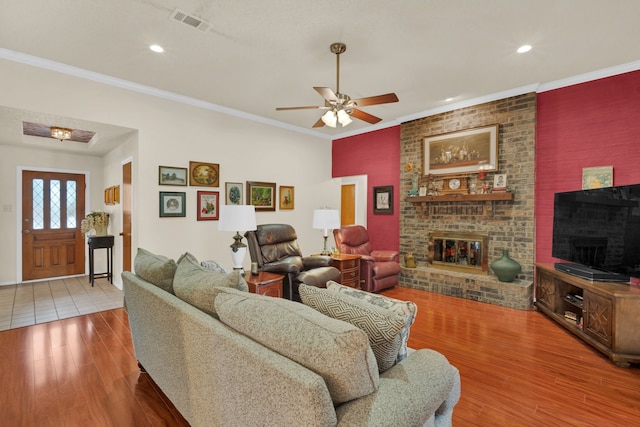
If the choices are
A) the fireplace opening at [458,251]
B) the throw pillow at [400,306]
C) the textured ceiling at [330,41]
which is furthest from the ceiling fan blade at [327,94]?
the fireplace opening at [458,251]

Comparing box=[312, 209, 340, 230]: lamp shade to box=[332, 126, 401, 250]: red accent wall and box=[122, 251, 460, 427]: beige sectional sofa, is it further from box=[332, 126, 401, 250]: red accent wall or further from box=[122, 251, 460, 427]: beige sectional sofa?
box=[122, 251, 460, 427]: beige sectional sofa

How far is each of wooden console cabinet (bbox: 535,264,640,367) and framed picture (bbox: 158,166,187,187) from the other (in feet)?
16.1

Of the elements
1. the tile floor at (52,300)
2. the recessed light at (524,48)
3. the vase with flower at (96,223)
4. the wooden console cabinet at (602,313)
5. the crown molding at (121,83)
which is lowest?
the tile floor at (52,300)

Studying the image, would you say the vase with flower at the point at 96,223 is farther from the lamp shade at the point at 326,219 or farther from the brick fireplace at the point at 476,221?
the brick fireplace at the point at 476,221

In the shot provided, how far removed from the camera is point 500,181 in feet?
14.6

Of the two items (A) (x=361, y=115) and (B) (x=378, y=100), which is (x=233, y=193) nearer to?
(A) (x=361, y=115)

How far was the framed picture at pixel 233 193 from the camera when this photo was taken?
507 centimetres

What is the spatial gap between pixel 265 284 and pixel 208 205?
7.60ft

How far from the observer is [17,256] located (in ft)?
17.8

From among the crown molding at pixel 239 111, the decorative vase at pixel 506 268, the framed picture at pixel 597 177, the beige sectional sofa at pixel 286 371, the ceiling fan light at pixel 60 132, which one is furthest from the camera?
the ceiling fan light at pixel 60 132

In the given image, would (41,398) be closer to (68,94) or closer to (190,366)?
(190,366)

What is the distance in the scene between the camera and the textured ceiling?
259cm

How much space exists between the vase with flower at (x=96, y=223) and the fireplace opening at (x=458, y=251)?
5.59 m

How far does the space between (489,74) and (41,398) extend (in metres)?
5.23
